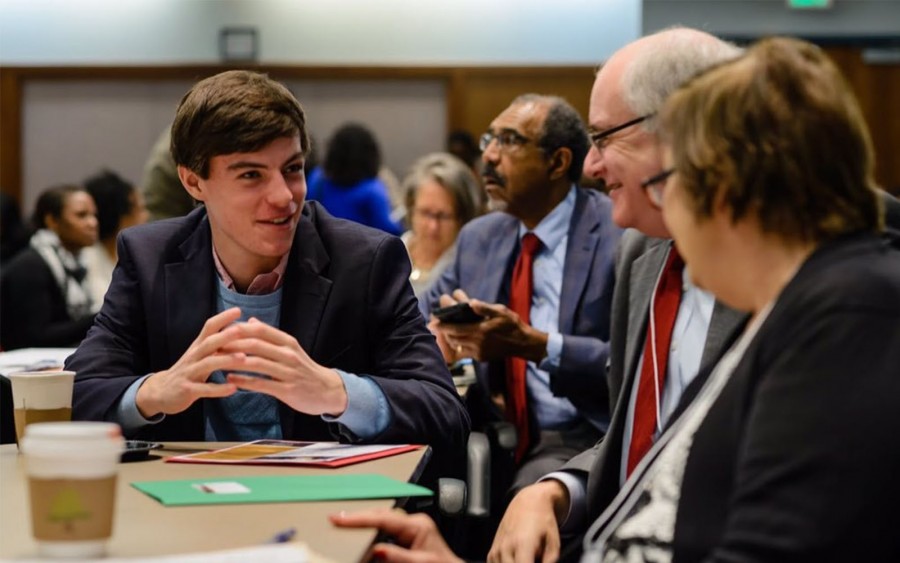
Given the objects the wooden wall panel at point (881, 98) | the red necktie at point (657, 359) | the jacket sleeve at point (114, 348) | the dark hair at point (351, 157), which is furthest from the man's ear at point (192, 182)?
the wooden wall panel at point (881, 98)

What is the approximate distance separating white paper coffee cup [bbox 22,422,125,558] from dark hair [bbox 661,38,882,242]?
2.27 ft

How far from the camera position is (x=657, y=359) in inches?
85.8

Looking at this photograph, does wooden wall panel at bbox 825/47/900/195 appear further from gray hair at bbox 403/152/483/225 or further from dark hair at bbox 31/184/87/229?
dark hair at bbox 31/184/87/229

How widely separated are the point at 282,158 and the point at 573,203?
160 cm

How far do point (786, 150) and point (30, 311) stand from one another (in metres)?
5.03

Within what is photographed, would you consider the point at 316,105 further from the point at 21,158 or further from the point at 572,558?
the point at 572,558

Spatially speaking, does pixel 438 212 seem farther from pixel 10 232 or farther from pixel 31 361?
pixel 10 232

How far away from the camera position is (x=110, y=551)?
142 centimetres

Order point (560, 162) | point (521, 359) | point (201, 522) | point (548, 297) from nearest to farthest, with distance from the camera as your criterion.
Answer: point (201, 522)
point (521, 359)
point (548, 297)
point (560, 162)

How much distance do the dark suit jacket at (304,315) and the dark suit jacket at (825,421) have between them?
1.12 m

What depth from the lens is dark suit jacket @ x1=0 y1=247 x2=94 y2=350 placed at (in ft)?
18.5

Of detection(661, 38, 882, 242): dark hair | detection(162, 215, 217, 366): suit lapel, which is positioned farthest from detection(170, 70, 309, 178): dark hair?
detection(661, 38, 882, 242): dark hair

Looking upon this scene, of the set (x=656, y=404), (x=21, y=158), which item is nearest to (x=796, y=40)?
(x=656, y=404)

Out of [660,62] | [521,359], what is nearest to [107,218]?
[521,359]
